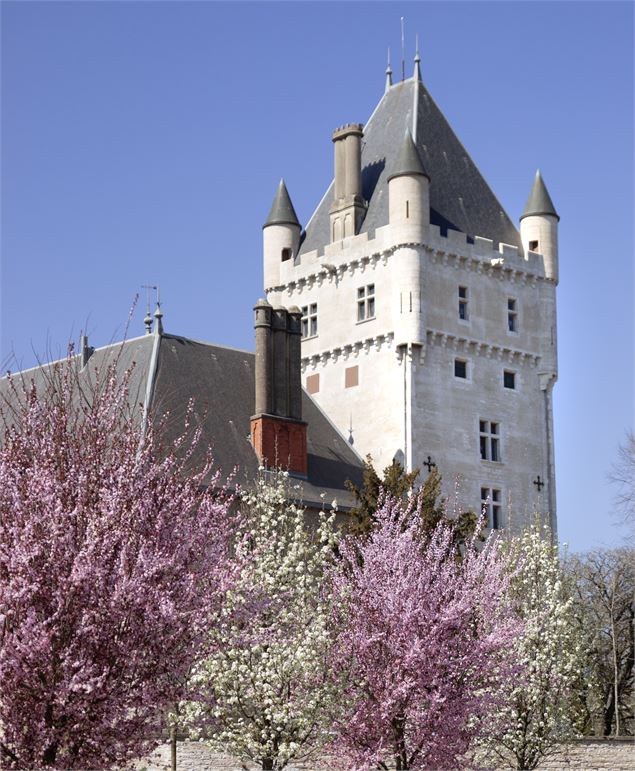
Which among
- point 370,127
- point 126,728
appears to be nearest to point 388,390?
point 370,127

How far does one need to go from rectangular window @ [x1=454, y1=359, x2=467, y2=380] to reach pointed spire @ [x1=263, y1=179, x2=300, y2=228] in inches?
356

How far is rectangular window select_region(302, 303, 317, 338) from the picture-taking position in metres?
53.5

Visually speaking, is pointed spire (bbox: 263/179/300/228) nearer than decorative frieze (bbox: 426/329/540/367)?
No

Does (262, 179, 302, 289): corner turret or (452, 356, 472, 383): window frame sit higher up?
(262, 179, 302, 289): corner turret

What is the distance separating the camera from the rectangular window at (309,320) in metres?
53.5

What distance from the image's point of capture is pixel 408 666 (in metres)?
25.7

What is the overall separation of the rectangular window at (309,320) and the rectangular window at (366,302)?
2.31 meters

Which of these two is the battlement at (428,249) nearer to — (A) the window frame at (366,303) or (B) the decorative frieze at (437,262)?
(B) the decorative frieze at (437,262)

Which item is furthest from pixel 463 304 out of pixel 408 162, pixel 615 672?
pixel 615 672

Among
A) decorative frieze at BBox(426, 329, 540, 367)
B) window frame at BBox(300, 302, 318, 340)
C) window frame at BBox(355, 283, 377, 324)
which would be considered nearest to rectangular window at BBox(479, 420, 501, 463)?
decorative frieze at BBox(426, 329, 540, 367)

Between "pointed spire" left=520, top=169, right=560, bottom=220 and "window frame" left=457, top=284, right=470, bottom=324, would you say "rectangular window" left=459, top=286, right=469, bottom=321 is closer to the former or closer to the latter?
"window frame" left=457, top=284, right=470, bottom=324

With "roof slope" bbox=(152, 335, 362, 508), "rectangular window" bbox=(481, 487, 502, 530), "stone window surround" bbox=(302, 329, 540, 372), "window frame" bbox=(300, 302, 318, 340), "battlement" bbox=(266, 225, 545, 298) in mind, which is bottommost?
"rectangular window" bbox=(481, 487, 502, 530)

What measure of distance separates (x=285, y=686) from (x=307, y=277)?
96.4 ft

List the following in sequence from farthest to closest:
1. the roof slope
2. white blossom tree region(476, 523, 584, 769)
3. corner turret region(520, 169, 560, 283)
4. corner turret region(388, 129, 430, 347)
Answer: corner turret region(520, 169, 560, 283)
corner turret region(388, 129, 430, 347)
the roof slope
white blossom tree region(476, 523, 584, 769)
